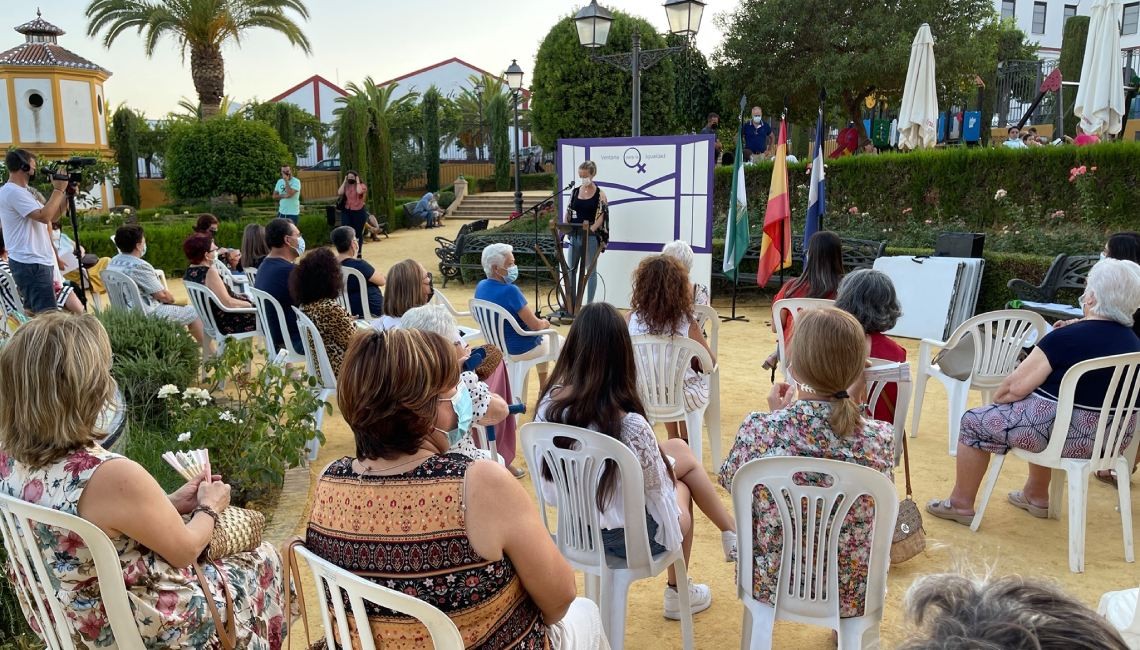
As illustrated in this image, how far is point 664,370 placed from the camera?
405 centimetres

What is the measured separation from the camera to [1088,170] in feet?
28.4

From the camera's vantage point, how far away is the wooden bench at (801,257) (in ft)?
28.5

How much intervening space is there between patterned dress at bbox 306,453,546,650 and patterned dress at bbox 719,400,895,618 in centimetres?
96

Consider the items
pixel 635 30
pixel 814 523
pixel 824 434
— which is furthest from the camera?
pixel 635 30

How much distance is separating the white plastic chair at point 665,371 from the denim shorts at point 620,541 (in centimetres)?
141

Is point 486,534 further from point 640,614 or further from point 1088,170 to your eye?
point 1088,170

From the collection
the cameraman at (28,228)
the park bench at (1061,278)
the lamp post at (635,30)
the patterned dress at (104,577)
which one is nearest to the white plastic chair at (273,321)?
the cameraman at (28,228)

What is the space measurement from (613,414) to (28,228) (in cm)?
549

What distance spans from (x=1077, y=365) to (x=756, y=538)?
1676mm

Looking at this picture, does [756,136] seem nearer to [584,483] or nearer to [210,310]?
[210,310]

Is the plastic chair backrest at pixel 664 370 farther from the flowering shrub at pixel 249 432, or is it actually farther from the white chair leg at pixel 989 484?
the flowering shrub at pixel 249 432

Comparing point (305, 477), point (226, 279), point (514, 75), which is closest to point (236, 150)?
point (514, 75)

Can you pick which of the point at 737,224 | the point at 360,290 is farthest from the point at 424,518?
the point at 737,224

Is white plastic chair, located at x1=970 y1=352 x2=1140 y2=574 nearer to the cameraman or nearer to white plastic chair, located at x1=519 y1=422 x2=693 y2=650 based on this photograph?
white plastic chair, located at x1=519 y1=422 x2=693 y2=650
